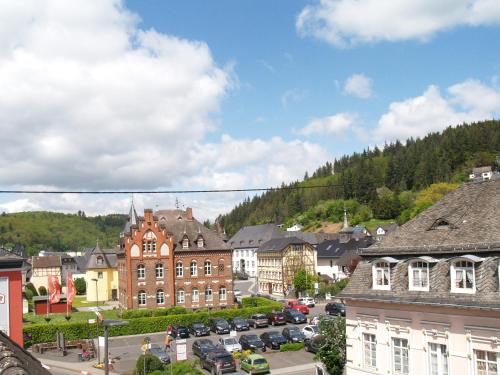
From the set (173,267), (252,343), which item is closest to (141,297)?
(173,267)

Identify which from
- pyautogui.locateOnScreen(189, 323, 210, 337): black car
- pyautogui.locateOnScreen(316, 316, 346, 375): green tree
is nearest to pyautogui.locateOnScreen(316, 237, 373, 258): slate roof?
pyautogui.locateOnScreen(189, 323, 210, 337): black car

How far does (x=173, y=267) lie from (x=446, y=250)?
4621 cm

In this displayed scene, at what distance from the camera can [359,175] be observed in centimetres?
19988

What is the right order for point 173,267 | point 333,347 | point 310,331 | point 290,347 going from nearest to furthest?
point 333,347
point 290,347
point 310,331
point 173,267

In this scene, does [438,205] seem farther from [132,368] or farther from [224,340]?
[132,368]

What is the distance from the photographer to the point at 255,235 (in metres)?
129

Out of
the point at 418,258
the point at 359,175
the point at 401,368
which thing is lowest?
the point at 401,368

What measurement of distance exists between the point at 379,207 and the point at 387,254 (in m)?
143

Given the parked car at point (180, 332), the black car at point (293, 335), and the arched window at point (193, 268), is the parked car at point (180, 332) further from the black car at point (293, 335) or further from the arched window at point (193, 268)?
the arched window at point (193, 268)

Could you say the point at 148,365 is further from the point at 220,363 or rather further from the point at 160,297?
the point at 160,297

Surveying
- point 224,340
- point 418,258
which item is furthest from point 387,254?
point 224,340

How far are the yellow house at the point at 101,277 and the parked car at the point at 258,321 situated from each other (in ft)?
126

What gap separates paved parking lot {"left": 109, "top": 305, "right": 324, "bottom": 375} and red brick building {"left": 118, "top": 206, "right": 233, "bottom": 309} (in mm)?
9875

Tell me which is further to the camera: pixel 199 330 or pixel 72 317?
pixel 72 317
